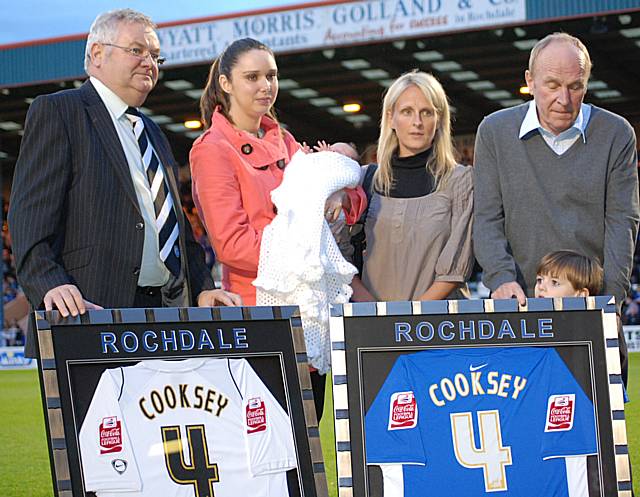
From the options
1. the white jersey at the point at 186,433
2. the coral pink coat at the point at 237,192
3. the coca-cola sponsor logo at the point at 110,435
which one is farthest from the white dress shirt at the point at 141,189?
the coca-cola sponsor logo at the point at 110,435

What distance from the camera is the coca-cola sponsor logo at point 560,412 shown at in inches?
136

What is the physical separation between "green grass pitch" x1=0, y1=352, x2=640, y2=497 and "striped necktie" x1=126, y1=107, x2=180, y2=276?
263cm

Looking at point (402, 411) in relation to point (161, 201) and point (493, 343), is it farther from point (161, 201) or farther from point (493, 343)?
point (161, 201)

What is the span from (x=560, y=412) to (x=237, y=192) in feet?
4.68

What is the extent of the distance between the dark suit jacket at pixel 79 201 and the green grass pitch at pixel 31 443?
110 inches

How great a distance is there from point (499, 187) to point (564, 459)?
1.12 m

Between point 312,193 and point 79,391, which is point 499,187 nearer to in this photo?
point 312,193

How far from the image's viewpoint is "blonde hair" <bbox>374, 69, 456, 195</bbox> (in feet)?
14.0

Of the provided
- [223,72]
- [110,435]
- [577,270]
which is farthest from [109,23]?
[577,270]

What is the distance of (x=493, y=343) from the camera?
3.53 metres

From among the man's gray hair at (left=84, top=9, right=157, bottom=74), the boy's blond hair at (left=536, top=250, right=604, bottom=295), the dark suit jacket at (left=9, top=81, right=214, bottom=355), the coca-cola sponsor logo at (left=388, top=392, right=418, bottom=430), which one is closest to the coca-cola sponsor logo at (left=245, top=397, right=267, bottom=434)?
the coca-cola sponsor logo at (left=388, top=392, right=418, bottom=430)

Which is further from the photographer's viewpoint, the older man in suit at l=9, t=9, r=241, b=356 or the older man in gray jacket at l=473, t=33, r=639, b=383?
the older man in gray jacket at l=473, t=33, r=639, b=383

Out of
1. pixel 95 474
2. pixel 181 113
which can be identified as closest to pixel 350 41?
pixel 181 113

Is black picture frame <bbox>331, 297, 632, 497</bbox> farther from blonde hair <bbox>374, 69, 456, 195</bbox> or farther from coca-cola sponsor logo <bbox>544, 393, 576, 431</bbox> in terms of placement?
blonde hair <bbox>374, 69, 456, 195</bbox>
